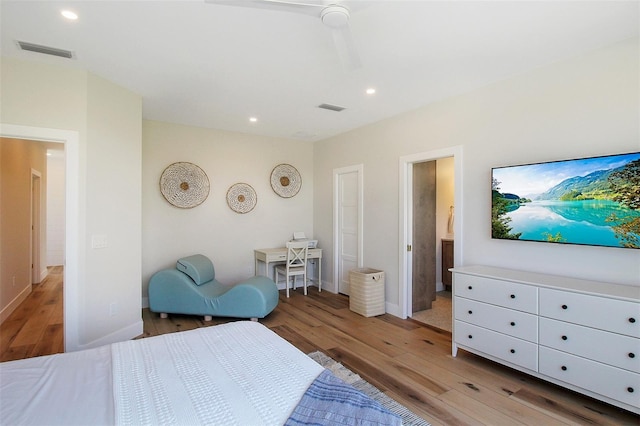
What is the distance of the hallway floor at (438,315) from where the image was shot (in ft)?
12.9

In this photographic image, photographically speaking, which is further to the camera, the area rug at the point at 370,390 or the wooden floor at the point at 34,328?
the wooden floor at the point at 34,328

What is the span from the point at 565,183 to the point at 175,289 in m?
4.18

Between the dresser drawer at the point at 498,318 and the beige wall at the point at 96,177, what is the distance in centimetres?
341

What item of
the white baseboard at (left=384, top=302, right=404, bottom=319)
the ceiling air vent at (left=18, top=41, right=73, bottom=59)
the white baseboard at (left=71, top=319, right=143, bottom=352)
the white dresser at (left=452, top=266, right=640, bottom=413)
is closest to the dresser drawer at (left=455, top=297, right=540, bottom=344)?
the white dresser at (left=452, top=266, right=640, bottom=413)

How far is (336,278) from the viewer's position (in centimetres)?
539

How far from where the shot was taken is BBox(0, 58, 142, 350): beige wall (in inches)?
111

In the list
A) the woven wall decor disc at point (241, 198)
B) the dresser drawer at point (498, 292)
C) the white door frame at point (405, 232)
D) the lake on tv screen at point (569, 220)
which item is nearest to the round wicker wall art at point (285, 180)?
the woven wall decor disc at point (241, 198)

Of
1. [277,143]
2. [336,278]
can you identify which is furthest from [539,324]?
[277,143]

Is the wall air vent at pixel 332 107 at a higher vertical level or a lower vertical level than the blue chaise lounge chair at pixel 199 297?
higher

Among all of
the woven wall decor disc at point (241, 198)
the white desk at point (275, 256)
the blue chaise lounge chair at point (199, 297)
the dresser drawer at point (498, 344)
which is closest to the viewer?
the dresser drawer at point (498, 344)

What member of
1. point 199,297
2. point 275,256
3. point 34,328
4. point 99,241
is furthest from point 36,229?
point 275,256

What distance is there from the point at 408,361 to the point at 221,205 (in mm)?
3532

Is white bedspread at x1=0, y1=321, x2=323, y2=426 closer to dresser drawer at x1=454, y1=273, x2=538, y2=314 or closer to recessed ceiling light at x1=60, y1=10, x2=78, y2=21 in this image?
dresser drawer at x1=454, y1=273, x2=538, y2=314

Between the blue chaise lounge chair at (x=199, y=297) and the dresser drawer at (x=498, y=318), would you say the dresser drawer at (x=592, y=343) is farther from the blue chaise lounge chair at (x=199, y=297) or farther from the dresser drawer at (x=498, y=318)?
the blue chaise lounge chair at (x=199, y=297)
